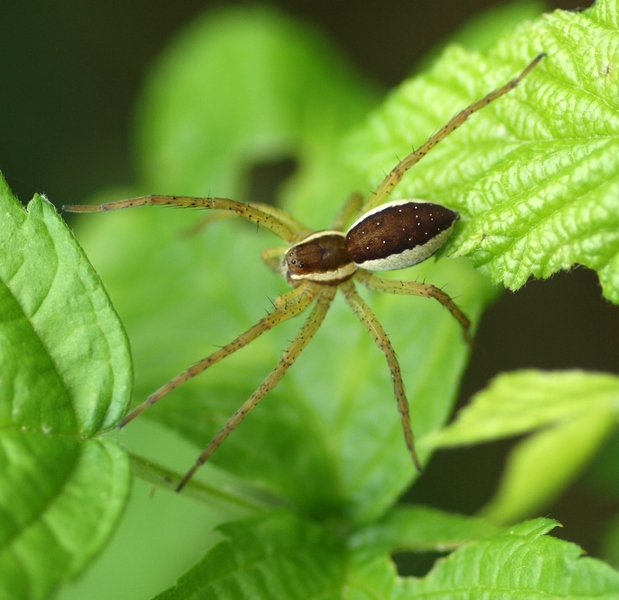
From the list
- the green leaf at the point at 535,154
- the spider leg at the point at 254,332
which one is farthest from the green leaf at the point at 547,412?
the spider leg at the point at 254,332

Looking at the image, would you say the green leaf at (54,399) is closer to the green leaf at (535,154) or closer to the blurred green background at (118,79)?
the green leaf at (535,154)

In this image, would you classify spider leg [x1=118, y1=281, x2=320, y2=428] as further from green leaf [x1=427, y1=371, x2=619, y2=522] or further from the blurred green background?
the blurred green background

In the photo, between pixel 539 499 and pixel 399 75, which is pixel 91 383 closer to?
pixel 539 499

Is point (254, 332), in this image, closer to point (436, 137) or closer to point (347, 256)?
point (347, 256)

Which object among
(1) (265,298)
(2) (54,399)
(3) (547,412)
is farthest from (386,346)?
(2) (54,399)

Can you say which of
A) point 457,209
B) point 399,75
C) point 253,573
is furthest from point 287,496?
point 399,75

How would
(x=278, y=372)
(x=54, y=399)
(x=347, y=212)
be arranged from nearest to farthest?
1. (x=54, y=399)
2. (x=278, y=372)
3. (x=347, y=212)
